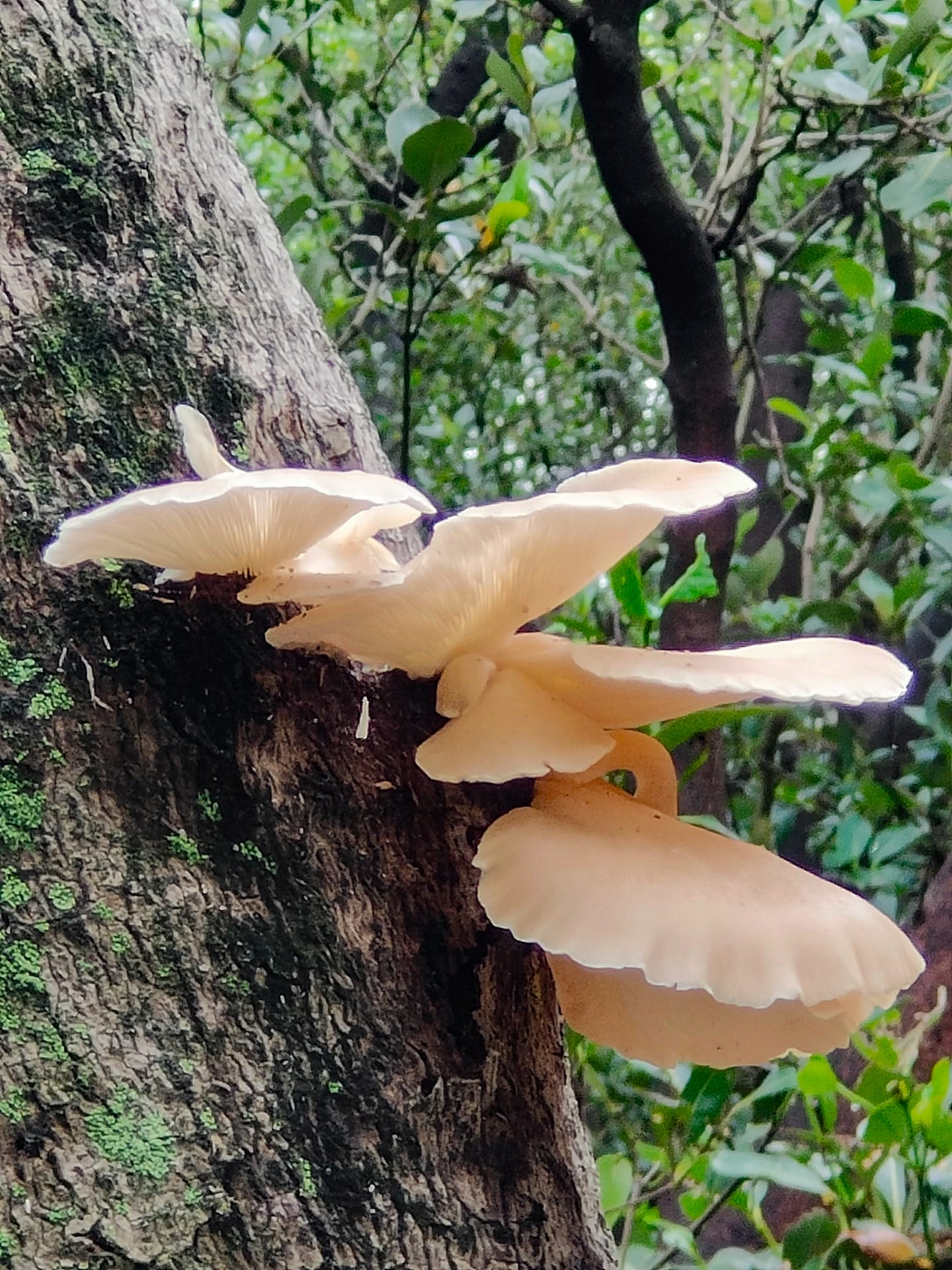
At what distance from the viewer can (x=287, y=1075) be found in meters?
0.61

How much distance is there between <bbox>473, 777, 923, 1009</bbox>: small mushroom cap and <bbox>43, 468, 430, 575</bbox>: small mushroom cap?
227 millimetres

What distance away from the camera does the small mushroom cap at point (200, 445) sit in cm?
59

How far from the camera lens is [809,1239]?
1284 millimetres

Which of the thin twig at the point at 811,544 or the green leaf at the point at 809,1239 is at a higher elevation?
the thin twig at the point at 811,544

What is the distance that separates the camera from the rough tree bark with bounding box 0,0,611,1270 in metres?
0.57

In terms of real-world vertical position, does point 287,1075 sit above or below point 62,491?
below

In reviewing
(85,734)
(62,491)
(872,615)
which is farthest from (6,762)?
(872,615)

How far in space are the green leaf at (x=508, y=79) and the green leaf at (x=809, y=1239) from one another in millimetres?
1946

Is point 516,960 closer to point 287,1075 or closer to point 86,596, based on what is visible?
point 287,1075

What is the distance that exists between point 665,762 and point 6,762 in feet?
1.43

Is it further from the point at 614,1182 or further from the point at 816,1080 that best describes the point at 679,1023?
the point at 614,1182

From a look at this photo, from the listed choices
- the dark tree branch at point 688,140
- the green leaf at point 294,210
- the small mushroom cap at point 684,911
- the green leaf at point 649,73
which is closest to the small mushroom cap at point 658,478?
the small mushroom cap at point 684,911

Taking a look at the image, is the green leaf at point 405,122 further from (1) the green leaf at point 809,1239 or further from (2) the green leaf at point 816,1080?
(1) the green leaf at point 809,1239

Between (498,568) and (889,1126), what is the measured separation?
98 cm
